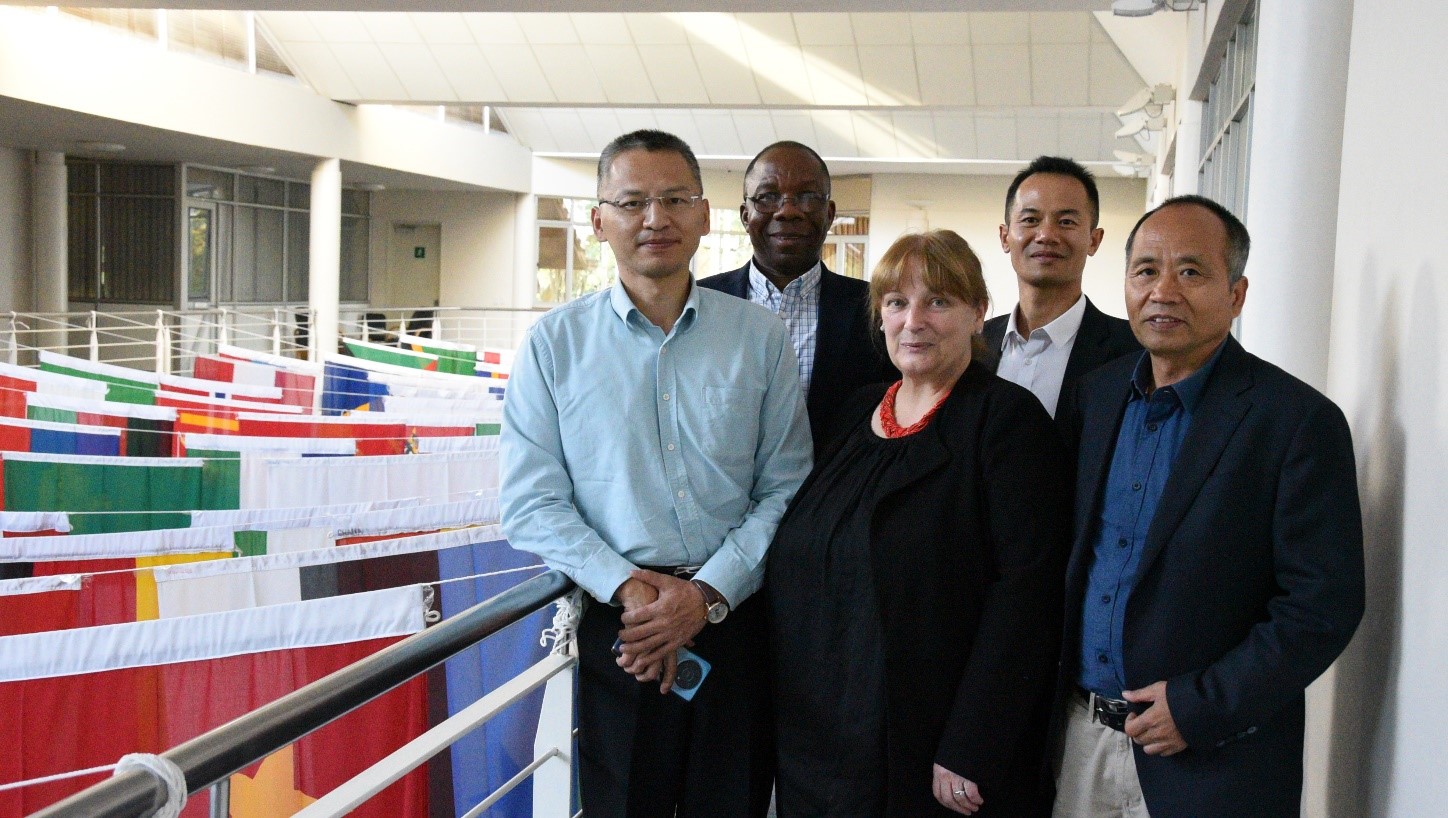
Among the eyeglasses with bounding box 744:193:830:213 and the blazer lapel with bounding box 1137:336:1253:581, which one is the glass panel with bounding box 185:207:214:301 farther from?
the blazer lapel with bounding box 1137:336:1253:581

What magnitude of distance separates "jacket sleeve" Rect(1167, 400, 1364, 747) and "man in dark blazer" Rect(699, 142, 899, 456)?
1139 mm

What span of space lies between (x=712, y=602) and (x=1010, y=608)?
45 centimetres

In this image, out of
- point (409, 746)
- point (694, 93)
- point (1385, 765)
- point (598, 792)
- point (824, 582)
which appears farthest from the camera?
point (694, 93)

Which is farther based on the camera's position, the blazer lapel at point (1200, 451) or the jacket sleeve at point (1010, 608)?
the jacket sleeve at point (1010, 608)

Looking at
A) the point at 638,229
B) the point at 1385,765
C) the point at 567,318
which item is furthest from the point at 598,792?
the point at 1385,765

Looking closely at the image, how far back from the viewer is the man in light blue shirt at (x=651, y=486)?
1.95 m

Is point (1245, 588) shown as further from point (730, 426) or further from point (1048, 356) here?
point (1048, 356)

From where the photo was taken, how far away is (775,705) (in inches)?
77.2

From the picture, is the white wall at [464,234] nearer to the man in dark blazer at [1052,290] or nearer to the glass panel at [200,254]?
the glass panel at [200,254]

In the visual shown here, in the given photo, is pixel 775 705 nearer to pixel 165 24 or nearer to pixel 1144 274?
pixel 1144 274

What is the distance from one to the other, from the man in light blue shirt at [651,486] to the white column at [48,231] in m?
Answer: 12.5

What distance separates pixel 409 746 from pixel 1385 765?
1260mm

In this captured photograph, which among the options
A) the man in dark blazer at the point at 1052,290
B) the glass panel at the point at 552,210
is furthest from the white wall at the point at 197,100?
the man in dark blazer at the point at 1052,290

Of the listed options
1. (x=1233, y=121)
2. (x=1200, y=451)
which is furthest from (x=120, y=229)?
(x=1200, y=451)
